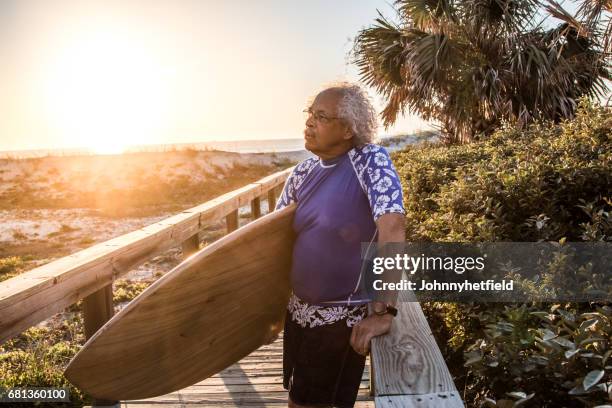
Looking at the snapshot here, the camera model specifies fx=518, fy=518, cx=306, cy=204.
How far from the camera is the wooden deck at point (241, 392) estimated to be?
9.89ft

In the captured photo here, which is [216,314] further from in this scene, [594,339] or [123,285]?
[123,285]

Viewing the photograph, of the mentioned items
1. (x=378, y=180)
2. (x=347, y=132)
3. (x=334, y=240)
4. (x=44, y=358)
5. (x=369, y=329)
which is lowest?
(x=44, y=358)

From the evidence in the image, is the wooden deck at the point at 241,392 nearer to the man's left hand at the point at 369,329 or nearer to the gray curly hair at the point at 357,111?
the man's left hand at the point at 369,329

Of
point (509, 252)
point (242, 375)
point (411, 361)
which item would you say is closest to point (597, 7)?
point (509, 252)

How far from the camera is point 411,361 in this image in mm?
1576

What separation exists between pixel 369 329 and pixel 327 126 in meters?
0.75

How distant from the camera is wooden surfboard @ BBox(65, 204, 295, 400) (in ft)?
5.65

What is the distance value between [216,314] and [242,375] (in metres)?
1.61

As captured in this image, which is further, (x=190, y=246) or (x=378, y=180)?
(x=190, y=246)

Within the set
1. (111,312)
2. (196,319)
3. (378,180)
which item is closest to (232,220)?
(111,312)

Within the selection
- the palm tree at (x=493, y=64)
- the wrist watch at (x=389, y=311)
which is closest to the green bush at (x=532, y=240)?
the wrist watch at (x=389, y=311)

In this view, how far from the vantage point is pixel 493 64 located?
959cm

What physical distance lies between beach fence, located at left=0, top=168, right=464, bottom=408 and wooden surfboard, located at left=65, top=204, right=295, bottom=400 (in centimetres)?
28

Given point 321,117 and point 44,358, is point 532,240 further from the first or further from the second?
point 44,358
